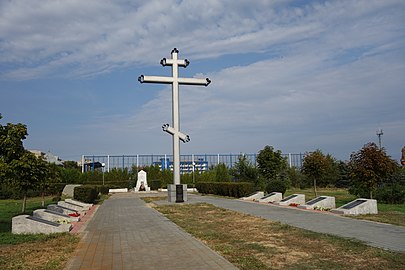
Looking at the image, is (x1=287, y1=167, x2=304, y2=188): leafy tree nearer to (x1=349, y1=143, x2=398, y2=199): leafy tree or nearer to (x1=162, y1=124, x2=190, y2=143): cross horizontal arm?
(x1=162, y1=124, x2=190, y2=143): cross horizontal arm

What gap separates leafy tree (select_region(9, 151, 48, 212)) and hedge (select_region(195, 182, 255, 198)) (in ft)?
48.7

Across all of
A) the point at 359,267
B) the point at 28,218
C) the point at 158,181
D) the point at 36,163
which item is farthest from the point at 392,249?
the point at 158,181

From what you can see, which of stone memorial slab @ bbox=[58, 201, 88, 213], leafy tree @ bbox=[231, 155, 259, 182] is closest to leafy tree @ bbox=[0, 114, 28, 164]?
stone memorial slab @ bbox=[58, 201, 88, 213]

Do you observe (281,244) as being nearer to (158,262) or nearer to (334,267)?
(334,267)

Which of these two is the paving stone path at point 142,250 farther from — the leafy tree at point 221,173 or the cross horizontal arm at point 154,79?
the leafy tree at point 221,173

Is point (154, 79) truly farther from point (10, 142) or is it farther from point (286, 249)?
point (286, 249)

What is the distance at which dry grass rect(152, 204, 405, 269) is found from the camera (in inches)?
252

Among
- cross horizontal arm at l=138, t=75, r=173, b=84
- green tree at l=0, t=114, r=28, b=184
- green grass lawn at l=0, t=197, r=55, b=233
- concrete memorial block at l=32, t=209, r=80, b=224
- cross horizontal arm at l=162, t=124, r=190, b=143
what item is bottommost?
green grass lawn at l=0, t=197, r=55, b=233

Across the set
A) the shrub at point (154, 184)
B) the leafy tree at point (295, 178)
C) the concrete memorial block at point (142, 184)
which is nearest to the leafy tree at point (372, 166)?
the leafy tree at point (295, 178)

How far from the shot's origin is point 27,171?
12.9m

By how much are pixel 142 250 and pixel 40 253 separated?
6.80ft

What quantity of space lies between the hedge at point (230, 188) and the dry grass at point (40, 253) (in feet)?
55.8

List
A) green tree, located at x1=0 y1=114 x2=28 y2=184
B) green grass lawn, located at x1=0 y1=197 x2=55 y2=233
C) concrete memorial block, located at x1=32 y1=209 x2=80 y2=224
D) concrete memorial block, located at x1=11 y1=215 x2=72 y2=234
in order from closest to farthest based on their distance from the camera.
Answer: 1. concrete memorial block, located at x1=11 y1=215 x2=72 y2=234
2. green tree, located at x1=0 y1=114 x2=28 y2=184
3. green grass lawn, located at x1=0 y1=197 x2=55 y2=233
4. concrete memorial block, located at x1=32 y1=209 x2=80 y2=224

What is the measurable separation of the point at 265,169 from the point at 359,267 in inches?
955
